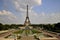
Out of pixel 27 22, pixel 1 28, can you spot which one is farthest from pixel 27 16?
pixel 1 28

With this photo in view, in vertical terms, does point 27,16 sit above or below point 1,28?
above

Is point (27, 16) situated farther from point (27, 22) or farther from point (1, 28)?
point (1, 28)

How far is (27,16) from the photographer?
48.7 metres

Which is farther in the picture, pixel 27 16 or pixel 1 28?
pixel 27 16

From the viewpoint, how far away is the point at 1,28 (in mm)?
37250

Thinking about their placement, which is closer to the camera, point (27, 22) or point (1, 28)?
point (1, 28)

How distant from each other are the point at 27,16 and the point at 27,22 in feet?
7.18

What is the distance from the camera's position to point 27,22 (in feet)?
158

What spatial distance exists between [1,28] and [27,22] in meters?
12.8
